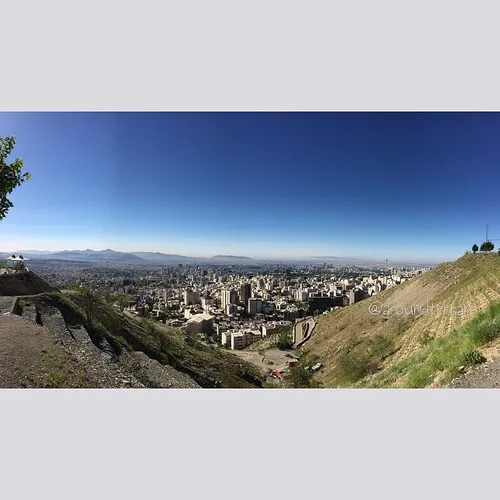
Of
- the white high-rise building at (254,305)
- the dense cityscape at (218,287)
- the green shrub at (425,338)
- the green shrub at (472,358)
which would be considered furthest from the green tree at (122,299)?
the green shrub at (472,358)

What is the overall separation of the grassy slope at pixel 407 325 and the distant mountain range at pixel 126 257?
2.03 m

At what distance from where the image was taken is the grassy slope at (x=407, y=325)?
4.03m

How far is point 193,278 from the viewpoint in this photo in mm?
4906

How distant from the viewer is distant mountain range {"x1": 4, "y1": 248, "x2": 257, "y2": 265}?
14.6 ft

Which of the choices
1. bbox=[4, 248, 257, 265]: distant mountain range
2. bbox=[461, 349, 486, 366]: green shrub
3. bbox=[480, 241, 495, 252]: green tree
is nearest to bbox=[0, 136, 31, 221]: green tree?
bbox=[4, 248, 257, 265]: distant mountain range

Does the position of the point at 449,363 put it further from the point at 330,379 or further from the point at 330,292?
the point at 330,292

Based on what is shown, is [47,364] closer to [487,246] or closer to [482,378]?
[482,378]

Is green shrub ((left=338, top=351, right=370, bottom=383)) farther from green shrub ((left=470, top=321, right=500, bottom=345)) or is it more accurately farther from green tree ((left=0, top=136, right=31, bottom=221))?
green tree ((left=0, top=136, right=31, bottom=221))

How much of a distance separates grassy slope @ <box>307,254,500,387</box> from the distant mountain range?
2029 millimetres

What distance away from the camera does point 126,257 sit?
177 inches

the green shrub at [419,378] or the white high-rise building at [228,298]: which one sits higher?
the white high-rise building at [228,298]

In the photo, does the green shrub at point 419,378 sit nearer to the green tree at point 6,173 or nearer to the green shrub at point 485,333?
the green shrub at point 485,333

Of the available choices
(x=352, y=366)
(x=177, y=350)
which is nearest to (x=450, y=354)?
(x=352, y=366)

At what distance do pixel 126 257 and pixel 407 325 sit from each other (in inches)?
165
